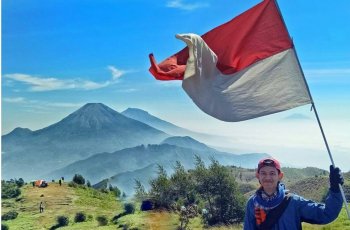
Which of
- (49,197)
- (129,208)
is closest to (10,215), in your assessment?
(49,197)

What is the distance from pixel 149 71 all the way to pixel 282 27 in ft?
5.10

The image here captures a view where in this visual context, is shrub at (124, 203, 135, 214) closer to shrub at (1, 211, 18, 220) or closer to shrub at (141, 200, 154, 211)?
shrub at (141, 200, 154, 211)

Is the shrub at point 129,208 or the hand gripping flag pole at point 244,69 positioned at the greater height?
the hand gripping flag pole at point 244,69

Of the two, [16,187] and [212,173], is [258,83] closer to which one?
[212,173]

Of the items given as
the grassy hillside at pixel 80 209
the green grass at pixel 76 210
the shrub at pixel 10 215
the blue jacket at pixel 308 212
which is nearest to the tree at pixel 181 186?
the green grass at pixel 76 210

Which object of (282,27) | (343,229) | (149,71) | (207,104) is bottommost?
(343,229)

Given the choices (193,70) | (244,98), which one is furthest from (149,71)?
(244,98)

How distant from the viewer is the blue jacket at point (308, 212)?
14.8 ft

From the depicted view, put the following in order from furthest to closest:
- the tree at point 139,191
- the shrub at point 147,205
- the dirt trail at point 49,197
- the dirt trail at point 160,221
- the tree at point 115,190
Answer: the tree at point 115,190 → the dirt trail at point 49,197 → the tree at point 139,191 → the shrub at point 147,205 → the dirt trail at point 160,221

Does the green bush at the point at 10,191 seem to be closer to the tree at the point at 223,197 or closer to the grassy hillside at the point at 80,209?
the grassy hillside at the point at 80,209

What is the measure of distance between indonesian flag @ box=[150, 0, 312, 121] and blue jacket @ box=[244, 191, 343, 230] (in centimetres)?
114

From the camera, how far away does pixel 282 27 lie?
569 centimetres

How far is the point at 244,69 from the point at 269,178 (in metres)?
1.50

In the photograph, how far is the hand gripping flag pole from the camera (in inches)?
216
